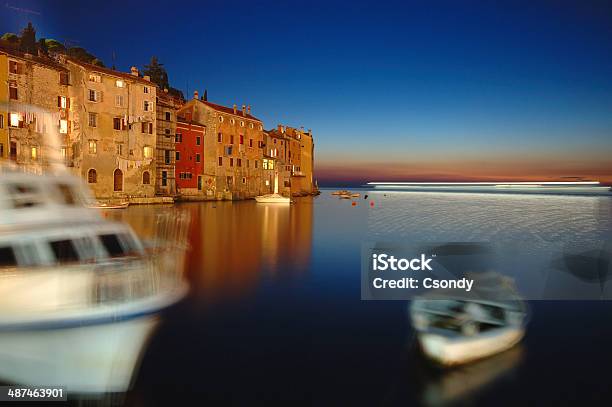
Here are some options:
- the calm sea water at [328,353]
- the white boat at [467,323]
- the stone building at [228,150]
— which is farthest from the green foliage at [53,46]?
the white boat at [467,323]

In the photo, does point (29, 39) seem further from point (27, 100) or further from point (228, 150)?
point (228, 150)

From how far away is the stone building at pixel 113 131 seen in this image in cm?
3772

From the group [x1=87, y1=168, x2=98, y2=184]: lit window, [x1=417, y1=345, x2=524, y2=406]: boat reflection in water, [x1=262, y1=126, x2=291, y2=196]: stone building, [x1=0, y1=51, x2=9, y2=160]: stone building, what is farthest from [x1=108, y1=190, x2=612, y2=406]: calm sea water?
[x1=262, y1=126, x2=291, y2=196]: stone building

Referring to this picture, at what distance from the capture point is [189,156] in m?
49.1

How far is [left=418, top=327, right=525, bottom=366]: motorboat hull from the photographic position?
7027 mm

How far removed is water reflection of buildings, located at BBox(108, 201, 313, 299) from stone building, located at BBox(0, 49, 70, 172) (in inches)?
394

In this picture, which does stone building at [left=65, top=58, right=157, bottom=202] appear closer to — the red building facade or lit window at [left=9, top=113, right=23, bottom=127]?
the red building facade

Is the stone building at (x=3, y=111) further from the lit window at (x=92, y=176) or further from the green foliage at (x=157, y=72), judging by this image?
the green foliage at (x=157, y=72)

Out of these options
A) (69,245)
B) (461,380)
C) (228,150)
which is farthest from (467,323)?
(228,150)

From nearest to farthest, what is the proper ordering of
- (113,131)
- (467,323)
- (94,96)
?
1. (467,323)
2. (94,96)
3. (113,131)

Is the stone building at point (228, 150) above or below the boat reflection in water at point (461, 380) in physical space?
above

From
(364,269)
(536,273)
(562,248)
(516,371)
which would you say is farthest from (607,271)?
(516,371)

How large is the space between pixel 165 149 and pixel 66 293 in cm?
4131

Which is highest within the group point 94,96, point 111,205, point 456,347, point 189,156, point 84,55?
point 84,55
